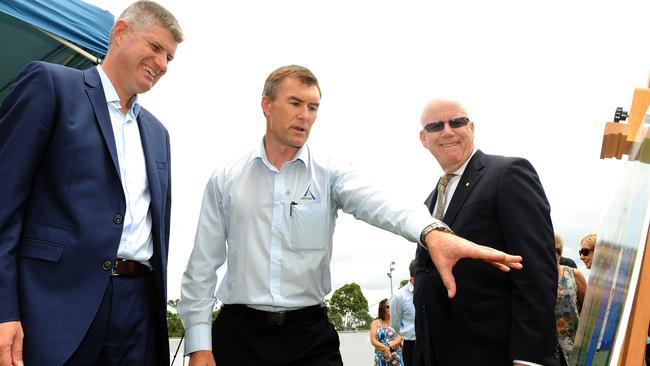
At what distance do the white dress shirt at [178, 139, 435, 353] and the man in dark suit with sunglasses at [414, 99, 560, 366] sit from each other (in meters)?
0.41

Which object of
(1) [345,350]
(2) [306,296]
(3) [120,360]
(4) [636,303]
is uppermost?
(4) [636,303]

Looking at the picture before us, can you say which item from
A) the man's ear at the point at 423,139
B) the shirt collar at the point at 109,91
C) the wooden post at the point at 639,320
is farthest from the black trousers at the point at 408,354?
the wooden post at the point at 639,320

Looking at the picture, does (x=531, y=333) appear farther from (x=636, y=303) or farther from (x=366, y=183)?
(x=636, y=303)

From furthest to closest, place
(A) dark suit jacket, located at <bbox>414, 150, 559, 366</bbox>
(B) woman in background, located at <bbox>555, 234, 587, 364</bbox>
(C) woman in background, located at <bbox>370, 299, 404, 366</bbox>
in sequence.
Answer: (C) woman in background, located at <bbox>370, 299, 404, 366</bbox>
(B) woman in background, located at <bbox>555, 234, 587, 364</bbox>
(A) dark suit jacket, located at <bbox>414, 150, 559, 366</bbox>

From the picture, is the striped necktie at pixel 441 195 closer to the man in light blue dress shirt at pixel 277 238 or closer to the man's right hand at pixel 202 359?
the man in light blue dress shirt at pixel 277 238

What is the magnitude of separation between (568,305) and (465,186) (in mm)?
1605

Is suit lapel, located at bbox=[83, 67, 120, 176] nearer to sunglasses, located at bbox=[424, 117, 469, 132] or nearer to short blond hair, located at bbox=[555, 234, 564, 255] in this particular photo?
sunglasses, located at bbox=[424, 117, 469, 132]

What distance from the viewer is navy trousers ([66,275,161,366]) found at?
219 cm

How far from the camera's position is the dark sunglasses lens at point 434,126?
311 cm

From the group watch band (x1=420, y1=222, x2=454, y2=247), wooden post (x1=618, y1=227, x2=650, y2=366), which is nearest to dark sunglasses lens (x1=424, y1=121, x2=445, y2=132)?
watch band (x1=420, y1=222, x2=454, y2=247)

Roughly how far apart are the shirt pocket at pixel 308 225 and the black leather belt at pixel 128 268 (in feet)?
2.16

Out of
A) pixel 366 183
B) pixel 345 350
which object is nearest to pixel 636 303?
pixel 366 183

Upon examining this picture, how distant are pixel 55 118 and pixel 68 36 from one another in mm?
2097

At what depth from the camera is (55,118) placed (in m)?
2.26
